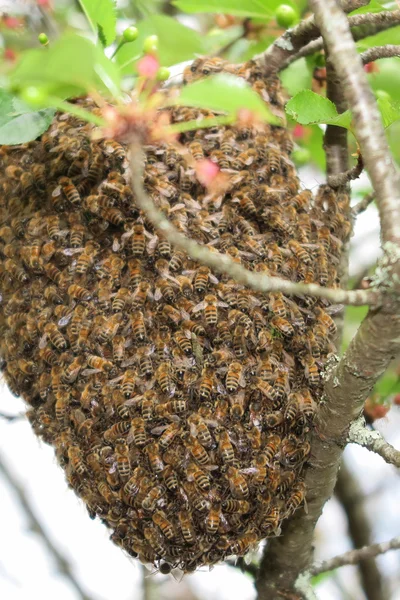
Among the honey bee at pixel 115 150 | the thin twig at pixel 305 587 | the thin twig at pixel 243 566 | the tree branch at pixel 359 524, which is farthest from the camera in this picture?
the tree branch at pixel 359 524

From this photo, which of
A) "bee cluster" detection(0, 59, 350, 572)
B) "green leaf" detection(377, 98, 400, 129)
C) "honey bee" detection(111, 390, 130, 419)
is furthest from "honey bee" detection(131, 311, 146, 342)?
"green leaf" detection(377, 98, 400, 129)

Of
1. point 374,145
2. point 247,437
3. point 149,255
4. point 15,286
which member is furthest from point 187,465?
point 374,145

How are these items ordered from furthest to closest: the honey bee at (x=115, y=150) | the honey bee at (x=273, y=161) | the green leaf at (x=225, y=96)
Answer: the honey bee at (x=273, y=161), the honey bee at (x=115, y=150), the green leaf at (x=225, y=96)

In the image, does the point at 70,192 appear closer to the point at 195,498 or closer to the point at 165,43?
the point at 165,43

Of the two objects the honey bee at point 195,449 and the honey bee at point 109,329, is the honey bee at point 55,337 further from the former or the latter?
the honey bee at point 195,449

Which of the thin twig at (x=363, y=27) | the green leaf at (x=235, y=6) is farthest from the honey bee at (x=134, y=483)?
the green leaf at (x=235, y=6)

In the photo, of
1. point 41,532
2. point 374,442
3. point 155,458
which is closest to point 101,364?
point 155,458
